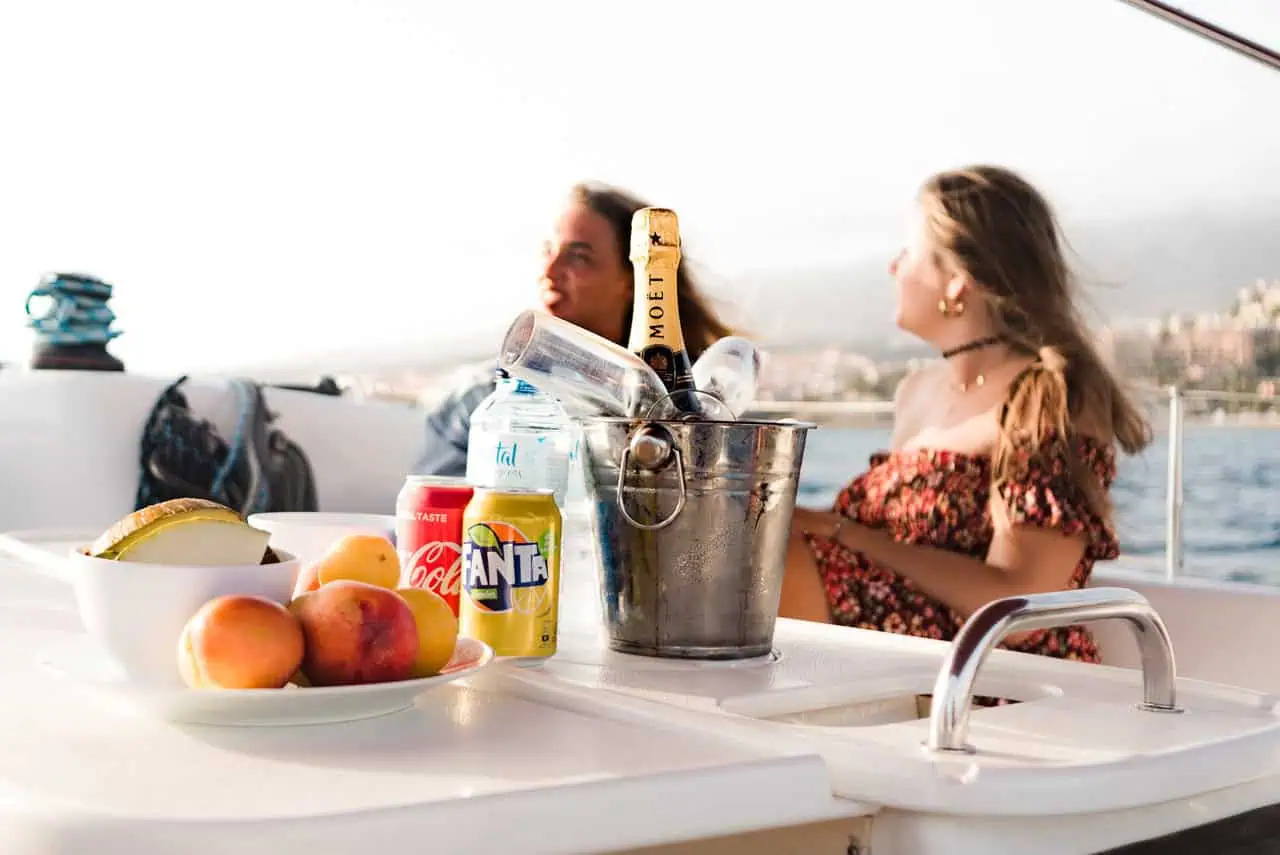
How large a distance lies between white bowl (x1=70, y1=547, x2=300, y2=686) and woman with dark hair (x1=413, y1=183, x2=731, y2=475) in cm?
176

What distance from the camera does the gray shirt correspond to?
232 centimetres

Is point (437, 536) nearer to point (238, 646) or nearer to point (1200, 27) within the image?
point (238, 646)

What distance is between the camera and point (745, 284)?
1248 cm

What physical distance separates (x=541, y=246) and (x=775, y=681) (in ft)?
6.31

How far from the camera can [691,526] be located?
776 millimetres

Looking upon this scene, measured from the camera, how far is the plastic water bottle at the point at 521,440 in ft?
2.79

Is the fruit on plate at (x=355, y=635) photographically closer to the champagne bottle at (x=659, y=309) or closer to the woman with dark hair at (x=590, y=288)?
the champagne bottle at (x=659, y=309)

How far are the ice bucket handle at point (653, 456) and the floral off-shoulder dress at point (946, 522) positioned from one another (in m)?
1.09

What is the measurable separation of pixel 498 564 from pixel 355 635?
0.15 m

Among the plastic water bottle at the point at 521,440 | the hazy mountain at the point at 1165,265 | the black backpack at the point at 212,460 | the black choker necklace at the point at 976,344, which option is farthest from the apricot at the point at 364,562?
the hazy mountain at the point at 1165,265

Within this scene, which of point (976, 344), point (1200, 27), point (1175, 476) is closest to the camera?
point (1200, 27)

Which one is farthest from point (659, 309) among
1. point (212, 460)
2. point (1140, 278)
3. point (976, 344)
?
point (1140, 278)

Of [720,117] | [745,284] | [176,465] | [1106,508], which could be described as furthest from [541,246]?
[745,284]

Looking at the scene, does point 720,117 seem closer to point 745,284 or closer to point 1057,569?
point 745,284
